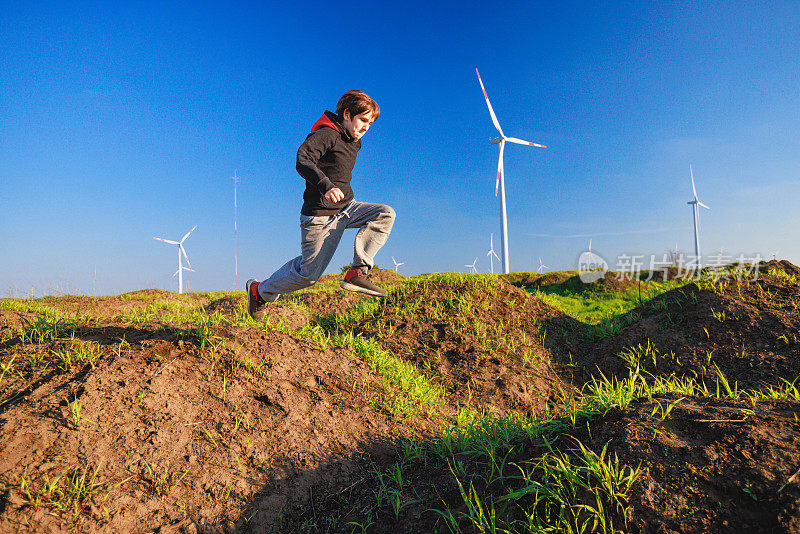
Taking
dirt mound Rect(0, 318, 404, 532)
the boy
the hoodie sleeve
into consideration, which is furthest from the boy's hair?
dirt mound Rect(0, 318, 404, 532)

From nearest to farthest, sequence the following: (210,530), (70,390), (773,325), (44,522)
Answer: (44,522), (210,530), (70,390), (773,325)

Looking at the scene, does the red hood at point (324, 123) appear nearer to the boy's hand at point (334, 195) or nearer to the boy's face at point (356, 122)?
the boy's face at point (356, 122)

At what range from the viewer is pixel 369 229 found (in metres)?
5.14

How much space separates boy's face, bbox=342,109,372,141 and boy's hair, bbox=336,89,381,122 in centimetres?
4

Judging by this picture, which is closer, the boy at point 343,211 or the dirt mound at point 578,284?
the boy at point 343,211

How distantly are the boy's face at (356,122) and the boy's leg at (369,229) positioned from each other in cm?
85

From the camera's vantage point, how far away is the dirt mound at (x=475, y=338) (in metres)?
6.10

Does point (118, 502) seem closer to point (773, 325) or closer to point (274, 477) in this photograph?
point (274, 477)

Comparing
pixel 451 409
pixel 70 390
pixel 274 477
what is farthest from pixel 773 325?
pixel 70 390

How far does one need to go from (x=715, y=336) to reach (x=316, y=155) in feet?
22.0

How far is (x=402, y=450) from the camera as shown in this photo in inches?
160

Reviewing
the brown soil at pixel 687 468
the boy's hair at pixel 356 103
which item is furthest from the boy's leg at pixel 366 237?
the brown soil at pixel 687 468

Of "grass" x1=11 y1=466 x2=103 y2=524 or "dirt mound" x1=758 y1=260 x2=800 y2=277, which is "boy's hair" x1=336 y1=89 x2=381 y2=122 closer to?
"grass" x1=11 y1=466 x2=103 y2=524

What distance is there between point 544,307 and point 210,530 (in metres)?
7.82
